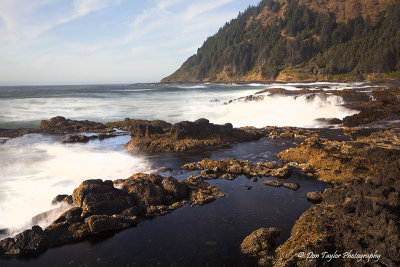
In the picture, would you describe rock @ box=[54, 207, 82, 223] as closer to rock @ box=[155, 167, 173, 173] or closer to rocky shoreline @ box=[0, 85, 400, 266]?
rocky shoreline @ box=[0, 85, 400, 266]

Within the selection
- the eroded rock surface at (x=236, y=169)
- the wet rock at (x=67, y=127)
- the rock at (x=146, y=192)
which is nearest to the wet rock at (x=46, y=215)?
the rock at (x=146, y=192)

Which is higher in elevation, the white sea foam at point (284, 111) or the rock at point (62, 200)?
the white sea foam at point (284, 111)

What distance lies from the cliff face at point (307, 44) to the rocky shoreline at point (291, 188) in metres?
78.8

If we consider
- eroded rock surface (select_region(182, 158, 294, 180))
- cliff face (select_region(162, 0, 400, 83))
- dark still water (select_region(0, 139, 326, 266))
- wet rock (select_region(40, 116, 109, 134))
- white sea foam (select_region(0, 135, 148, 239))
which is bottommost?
dark still water (select_region(0, 139, 326, 266))

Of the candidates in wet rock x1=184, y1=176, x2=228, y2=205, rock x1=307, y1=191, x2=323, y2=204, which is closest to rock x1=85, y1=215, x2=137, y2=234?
wet rock x1=184, y1=176, x2=228, y2=205

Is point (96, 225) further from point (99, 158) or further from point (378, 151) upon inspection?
point (378, 151)

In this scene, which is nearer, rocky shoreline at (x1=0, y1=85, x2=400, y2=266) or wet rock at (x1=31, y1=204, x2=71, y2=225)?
rocky shoreline at (x1=0, y1=85, x2=400, y2=266)

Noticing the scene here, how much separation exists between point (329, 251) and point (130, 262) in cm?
458

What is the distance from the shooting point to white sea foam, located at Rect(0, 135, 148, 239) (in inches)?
390

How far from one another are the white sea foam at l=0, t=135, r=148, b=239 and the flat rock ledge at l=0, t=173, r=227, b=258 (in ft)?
3.01

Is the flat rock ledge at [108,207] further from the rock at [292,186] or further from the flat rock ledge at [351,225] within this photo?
the flat rock ledge at [351,225]

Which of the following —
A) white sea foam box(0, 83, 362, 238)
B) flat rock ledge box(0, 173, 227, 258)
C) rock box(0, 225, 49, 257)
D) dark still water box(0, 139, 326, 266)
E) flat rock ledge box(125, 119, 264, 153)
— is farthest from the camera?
flat rock ledge box(125, 119, 264, 153)

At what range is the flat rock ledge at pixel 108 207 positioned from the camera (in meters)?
7.65

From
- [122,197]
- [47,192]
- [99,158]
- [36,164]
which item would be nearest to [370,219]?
[122,197]
